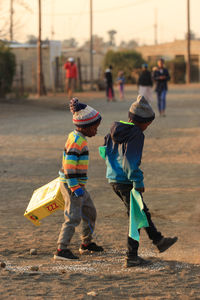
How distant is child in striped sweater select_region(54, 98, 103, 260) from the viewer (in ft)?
17.0

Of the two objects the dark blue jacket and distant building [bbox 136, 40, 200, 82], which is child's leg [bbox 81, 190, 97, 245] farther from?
distant building [bbox 136, 40, 200, 82]

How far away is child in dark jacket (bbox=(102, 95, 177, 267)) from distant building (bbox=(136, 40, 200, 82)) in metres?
56.1

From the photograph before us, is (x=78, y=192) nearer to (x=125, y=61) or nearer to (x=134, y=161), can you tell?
(x=134, y=161)

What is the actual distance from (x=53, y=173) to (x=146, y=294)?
552 cm

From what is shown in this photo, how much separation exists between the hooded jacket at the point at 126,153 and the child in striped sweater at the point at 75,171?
0.25 meters

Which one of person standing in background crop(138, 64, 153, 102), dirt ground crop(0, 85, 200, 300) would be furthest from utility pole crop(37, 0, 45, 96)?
dirt ground crop(0, 85, 200, 300)

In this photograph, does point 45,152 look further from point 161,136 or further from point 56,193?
point 56,193

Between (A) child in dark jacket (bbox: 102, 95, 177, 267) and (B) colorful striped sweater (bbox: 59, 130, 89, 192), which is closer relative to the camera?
(A) child in dark jacket (bbox: 102, 95, 177, 267)

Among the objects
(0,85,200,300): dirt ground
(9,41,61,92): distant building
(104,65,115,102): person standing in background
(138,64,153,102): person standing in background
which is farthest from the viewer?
(9,41,61,92): distant building

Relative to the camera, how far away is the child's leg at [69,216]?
532 centimetres

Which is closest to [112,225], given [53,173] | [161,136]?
[53,173]

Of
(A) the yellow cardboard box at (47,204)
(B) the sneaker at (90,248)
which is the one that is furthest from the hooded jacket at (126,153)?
(B) the sneaker at (90,248)

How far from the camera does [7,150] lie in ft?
40.8

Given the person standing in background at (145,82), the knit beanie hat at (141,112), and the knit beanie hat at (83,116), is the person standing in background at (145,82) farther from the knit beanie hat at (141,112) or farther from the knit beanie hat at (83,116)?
the knit beanie hat at (141,112)
